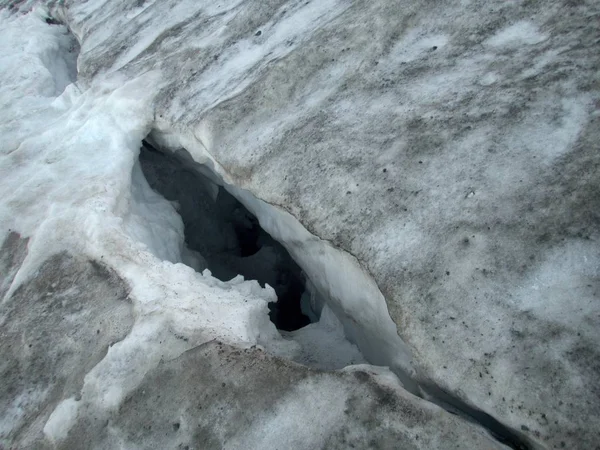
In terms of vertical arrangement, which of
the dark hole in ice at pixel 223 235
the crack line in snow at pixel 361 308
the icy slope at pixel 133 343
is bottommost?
the dark hole in ice at pixel 223 235

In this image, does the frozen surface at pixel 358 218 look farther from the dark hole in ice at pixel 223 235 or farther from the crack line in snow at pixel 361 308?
the dark hole in ice at pixel 223 235

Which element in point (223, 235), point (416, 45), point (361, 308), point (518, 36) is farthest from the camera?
point (223, 235)

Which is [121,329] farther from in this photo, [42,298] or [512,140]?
[512,140]

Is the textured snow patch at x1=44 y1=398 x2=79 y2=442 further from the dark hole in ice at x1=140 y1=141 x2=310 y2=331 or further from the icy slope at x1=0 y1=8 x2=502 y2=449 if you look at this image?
the dark hole in ice at x1=140 y1=141 x2=310 y2=331

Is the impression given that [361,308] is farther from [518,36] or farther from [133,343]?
[518,36]

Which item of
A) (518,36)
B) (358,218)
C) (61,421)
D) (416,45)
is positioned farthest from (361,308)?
(518,36)

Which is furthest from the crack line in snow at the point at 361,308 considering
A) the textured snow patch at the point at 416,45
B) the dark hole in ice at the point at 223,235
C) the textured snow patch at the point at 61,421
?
the textured snow patch at the point at 61,421
